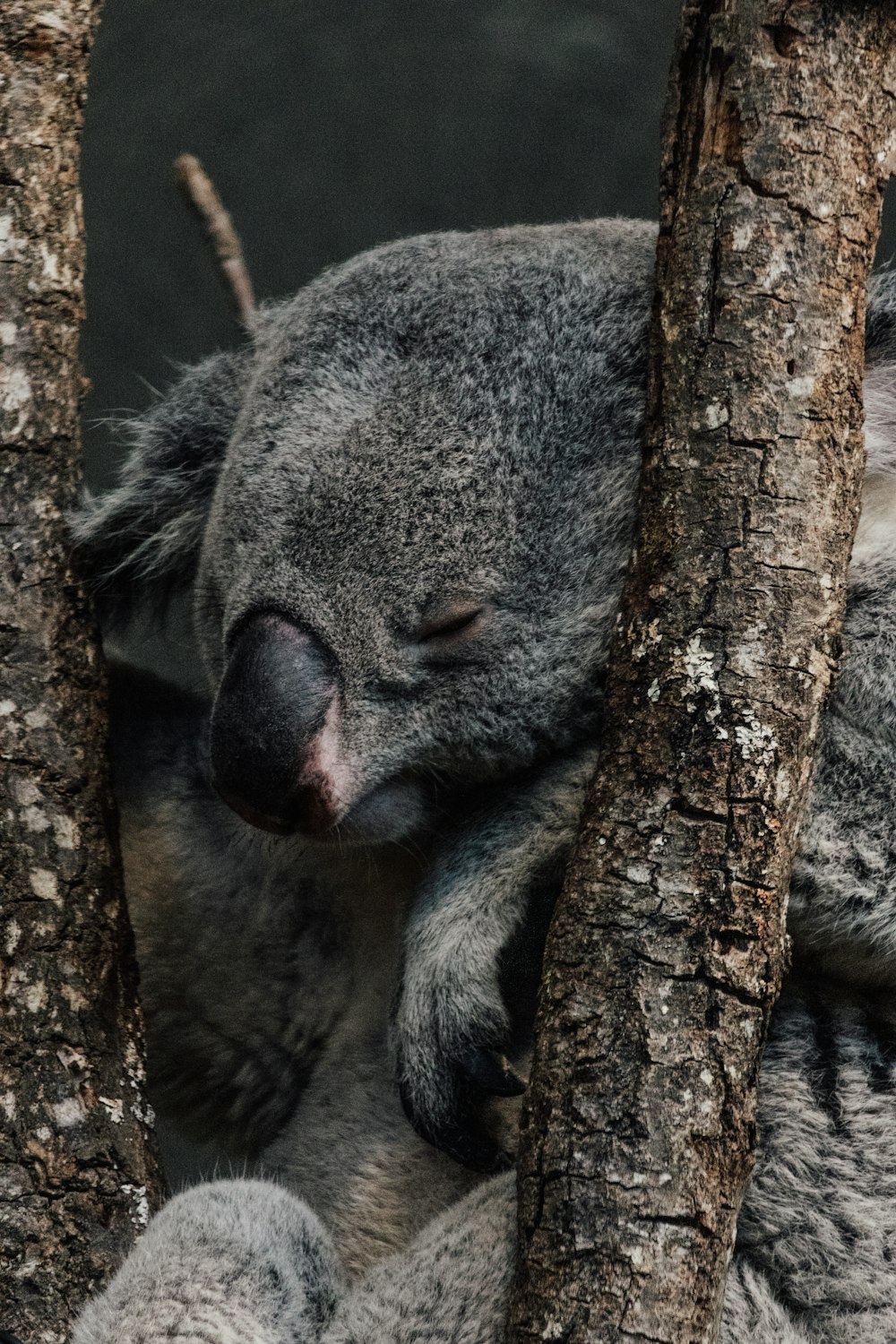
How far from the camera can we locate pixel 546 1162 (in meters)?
1.45

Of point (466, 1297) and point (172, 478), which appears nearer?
point (466, 1297)

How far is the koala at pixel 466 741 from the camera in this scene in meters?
1.84

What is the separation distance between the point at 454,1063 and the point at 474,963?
0.12 metres

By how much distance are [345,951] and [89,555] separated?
2.48ft

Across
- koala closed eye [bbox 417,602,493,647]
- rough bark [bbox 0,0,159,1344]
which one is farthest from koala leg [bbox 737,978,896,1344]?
rough bark [bbox 0,0,159,1344]

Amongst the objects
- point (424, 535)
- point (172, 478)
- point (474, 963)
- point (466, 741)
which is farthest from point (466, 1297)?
point (172, 478)

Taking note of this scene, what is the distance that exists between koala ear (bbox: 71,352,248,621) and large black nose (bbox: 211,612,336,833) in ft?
1.77

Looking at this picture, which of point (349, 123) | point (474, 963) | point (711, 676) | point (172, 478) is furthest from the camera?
point (349, 123)

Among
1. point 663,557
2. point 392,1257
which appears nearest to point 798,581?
point 663,557

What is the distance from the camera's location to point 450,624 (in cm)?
190

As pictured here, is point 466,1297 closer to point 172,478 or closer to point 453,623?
point 453,623

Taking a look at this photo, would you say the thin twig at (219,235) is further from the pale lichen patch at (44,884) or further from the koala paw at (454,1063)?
the koala paw at (454,1063)

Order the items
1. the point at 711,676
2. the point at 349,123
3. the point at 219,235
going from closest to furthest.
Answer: the point at 711,676
the point at 219,235
the point at 349,123

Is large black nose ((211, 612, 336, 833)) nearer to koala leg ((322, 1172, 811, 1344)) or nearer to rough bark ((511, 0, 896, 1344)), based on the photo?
rough bark ((511, 0, 896, 1344))
